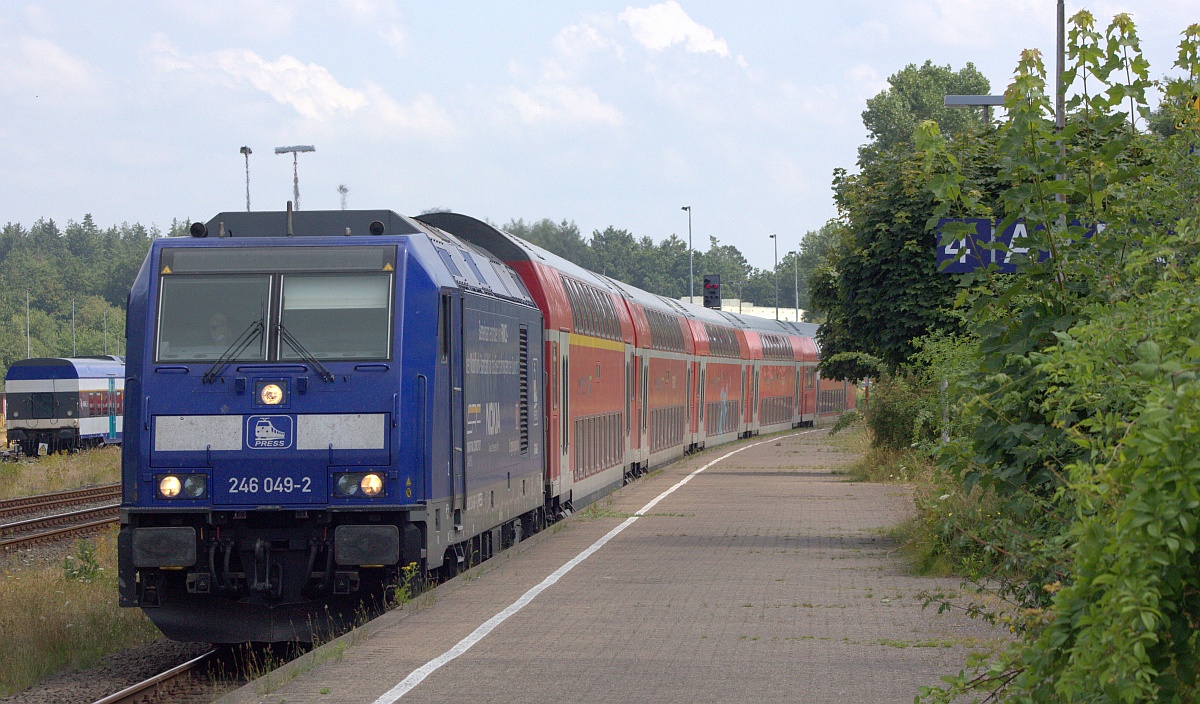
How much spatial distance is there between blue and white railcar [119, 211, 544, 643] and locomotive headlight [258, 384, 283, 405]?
0.01 metres

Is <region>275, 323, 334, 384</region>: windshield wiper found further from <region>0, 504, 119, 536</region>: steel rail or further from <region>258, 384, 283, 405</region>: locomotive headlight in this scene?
<region>0, 504, 119, 536</region>: steel rail

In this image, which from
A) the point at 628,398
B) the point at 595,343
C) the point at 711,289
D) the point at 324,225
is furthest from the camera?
the point at 711,289

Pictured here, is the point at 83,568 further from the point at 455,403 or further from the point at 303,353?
the point at 303,353

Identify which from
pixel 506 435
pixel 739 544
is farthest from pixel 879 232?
pixel 506 435

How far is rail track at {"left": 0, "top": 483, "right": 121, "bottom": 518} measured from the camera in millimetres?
26472

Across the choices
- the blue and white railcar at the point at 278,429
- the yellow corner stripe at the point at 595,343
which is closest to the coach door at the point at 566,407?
the yellow corner stripe at the point at 595,343

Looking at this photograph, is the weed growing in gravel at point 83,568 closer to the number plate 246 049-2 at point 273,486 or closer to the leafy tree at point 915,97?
the number plate 246 049-2 at point 273,486

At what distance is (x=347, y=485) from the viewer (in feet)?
35.5

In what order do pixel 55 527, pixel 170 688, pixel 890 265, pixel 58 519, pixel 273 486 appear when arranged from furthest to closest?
pixel 58 519
pixel 55 527
pixel 890 265
pixel 273 486
pixel 170 688

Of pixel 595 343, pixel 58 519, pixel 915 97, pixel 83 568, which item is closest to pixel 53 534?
pixel 58 519

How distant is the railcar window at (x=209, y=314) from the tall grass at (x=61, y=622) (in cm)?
258

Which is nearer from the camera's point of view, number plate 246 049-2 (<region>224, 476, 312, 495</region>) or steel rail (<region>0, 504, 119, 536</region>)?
number plate 246 049-2 (<region>224, 476, 312, 495</region>)

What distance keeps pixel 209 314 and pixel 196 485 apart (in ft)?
4.31

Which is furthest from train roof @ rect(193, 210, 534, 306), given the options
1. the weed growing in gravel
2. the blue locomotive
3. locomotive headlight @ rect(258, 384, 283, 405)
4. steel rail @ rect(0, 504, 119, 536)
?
steel rail @ rect(0, 504, 119, 536)
